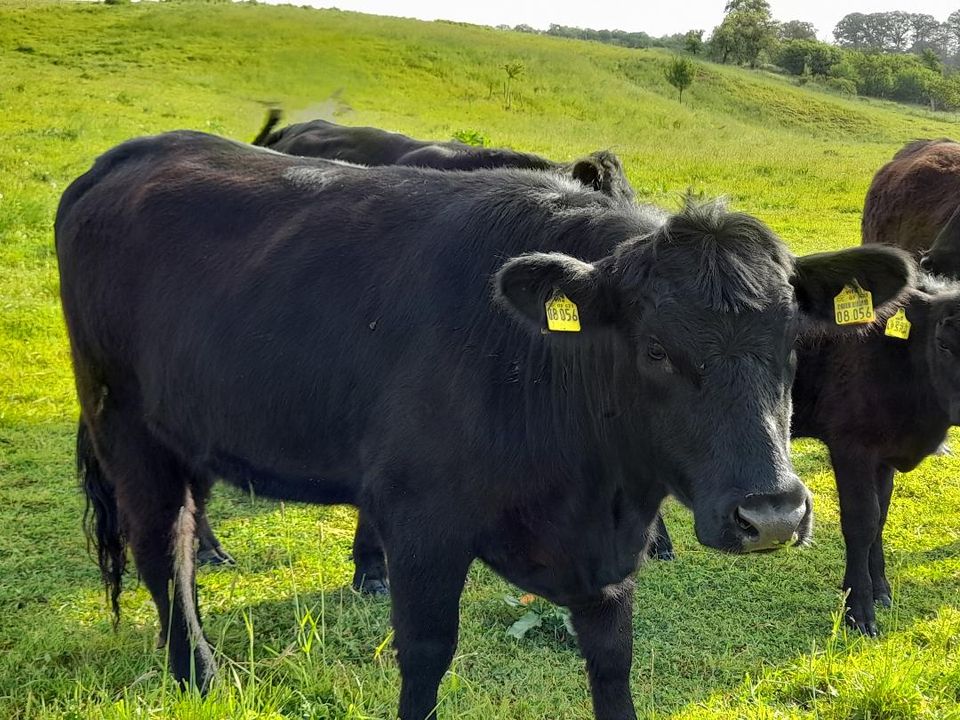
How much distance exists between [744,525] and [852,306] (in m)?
0.87

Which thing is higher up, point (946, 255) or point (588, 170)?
point (588, 170)

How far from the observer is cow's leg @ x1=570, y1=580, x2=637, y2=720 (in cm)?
328

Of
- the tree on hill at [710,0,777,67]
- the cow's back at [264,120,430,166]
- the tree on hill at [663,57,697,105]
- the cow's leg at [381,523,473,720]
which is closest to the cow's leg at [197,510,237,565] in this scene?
the cow's leg at [381,523,473,720]

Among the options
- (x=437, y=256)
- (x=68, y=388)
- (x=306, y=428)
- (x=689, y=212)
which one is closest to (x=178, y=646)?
(x=306, y=428)

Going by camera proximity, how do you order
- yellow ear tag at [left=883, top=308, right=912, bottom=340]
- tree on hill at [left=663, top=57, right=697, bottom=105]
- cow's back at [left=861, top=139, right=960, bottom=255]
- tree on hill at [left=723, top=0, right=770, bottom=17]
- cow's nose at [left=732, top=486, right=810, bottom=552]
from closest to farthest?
cow's nose at [left=732, top=486, right=810, bottom=552], yellow ear tag at [left=883, top=308, right=912, bottom=340], cow's back at [left=861, top=139, right=960, bottom=255], tree on hill at [left=663, top=57, right=697, bottom=105], tree on hill at [left=723, top=0, right=770, bottom=17]

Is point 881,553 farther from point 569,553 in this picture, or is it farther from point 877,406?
point 569,553

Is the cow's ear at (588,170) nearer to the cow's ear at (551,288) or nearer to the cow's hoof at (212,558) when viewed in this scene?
the cow's hoof at (212,558)

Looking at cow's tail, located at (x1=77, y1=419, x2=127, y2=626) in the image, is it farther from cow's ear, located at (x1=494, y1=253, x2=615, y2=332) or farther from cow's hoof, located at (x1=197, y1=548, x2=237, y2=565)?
cow's ear, located at (x1=494, y1=253, x2=615, y2=332)

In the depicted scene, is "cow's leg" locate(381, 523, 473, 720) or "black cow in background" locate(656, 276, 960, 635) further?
"black cow in background" locate(656, 276, 960, 635)

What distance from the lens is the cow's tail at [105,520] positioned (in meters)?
4.08

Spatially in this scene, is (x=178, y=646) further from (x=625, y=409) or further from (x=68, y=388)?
(x=68, y=388)

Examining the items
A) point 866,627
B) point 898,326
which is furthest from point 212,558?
point 898,326

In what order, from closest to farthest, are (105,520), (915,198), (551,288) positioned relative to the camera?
(551,288) < (105,520) < (915,198)

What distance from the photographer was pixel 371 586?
15.3 feet
